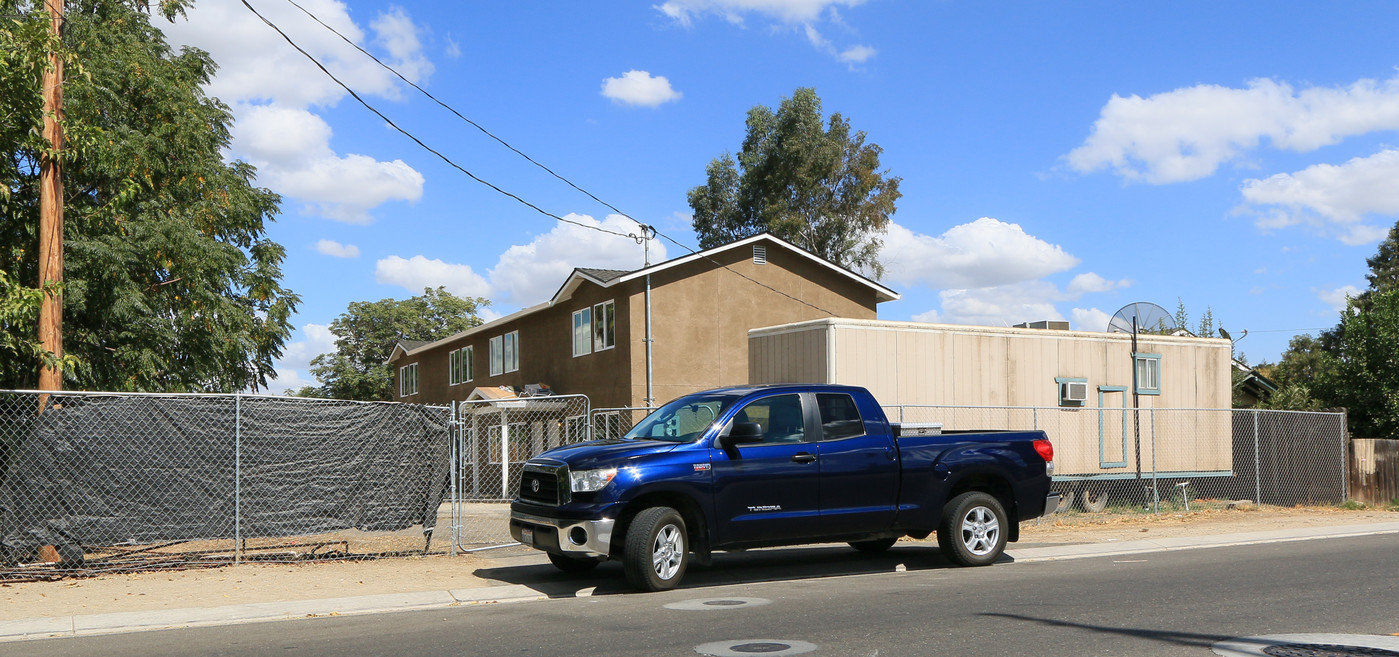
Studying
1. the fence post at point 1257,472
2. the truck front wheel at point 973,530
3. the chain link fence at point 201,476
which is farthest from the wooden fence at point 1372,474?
the chain link fence at point 201,476

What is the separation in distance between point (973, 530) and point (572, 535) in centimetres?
448

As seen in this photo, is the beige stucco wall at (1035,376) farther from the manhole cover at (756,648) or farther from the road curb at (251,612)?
the manhole cover at (756,648)

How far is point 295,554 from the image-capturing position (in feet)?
40.8

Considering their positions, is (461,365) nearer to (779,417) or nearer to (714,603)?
(779,417)

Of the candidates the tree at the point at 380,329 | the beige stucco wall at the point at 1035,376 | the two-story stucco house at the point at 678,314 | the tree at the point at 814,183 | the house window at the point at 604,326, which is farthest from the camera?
the tree at the point at 380,329

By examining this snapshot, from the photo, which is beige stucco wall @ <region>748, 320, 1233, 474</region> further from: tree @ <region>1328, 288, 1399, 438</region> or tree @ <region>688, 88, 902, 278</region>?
tree @ <region>688, 88, 902, 278</region>

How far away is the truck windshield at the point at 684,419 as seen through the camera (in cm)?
1074

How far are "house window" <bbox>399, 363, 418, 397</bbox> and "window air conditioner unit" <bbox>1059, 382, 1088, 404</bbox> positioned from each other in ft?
104

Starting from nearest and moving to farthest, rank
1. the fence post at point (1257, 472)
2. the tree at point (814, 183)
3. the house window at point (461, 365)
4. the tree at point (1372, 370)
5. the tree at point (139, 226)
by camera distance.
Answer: the tree at point (139, 226) < the fence post at point (1257, 472) < the tree at point (1372, 370) < the house window at point (461, 365) < the tree at point (814, 183)

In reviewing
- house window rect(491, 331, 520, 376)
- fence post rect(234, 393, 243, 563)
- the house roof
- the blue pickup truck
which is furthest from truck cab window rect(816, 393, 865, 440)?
house window rect(491, 331, 520, 376)

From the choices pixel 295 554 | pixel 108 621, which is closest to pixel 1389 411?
pixel 295 554

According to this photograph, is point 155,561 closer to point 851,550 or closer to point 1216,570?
point 851,550

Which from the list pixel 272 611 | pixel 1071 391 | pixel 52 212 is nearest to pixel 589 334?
pixel 1071 391

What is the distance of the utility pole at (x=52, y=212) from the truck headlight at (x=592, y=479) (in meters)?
6.96
